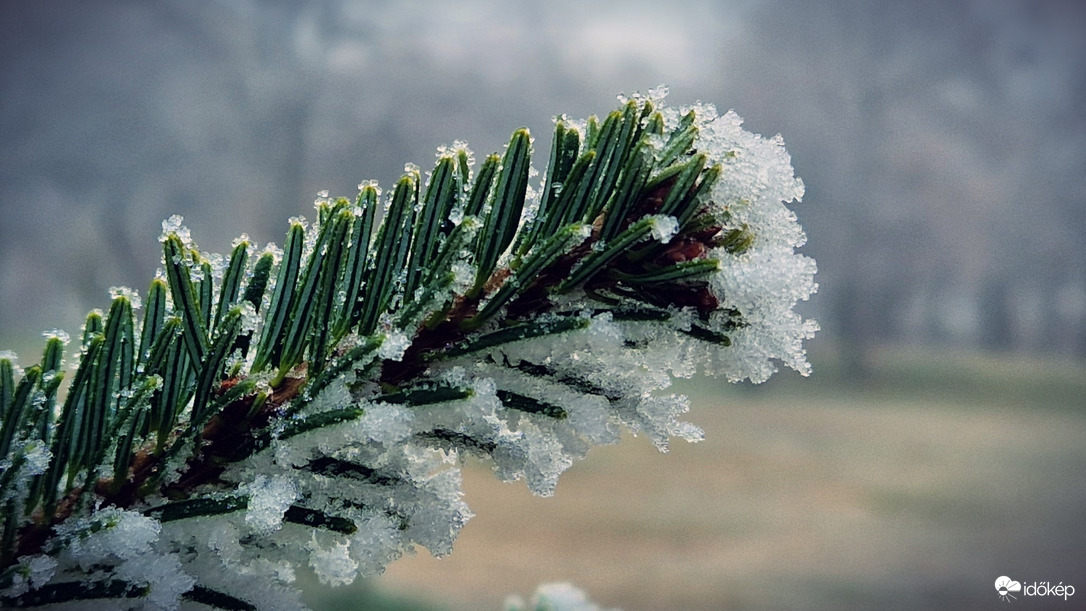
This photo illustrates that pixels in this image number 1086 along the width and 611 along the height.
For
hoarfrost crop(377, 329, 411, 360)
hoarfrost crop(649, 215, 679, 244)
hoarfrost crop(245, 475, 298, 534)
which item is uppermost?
hoarfrost crop(649, 215, 679, 244)

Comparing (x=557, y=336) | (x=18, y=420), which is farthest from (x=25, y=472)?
(x=557, y=336)

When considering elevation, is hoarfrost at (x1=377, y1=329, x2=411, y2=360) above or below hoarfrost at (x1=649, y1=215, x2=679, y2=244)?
below

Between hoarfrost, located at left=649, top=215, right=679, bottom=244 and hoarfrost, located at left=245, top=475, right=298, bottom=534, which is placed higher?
hoarfrost, located at left=649, top=215, right=679, bottom=244

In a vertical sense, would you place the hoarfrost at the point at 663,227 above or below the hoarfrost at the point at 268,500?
above

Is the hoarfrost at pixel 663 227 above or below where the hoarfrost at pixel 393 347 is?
above

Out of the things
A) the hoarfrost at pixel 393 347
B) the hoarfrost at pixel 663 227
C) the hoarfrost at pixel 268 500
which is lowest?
the hoarfrost at pixel 268 500

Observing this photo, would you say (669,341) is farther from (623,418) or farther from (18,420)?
(18,420)

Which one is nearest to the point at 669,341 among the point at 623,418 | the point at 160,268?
the point at 623,418
